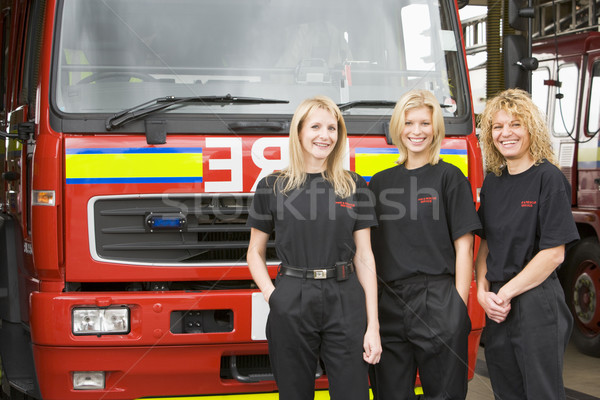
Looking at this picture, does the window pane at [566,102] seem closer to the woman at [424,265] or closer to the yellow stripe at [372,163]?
the yellow stripe at [372,163]

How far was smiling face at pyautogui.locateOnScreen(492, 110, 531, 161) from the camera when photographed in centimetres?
321

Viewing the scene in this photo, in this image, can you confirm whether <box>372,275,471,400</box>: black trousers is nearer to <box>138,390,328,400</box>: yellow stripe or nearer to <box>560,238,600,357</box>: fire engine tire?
<box>138,390,328,400</box>: yellow stripe

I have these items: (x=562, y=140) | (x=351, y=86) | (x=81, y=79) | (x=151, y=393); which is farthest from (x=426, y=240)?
(x=562, y=140)

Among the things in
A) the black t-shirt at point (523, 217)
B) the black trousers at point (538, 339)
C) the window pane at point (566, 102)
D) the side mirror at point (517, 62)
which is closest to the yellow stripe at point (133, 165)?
the black t-shirt at point (523, 217)

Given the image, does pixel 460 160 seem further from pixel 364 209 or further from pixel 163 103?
pixel 163 103

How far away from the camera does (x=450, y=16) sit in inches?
175

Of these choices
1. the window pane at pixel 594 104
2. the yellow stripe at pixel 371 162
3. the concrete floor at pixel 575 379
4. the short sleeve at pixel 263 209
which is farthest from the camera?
the window pane at pixel 594 104

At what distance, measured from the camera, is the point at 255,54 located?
4.17 m

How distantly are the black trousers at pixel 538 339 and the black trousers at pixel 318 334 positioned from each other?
1.97ft

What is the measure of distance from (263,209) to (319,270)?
0.36 m

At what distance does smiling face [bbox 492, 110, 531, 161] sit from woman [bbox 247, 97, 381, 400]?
1.95 ft

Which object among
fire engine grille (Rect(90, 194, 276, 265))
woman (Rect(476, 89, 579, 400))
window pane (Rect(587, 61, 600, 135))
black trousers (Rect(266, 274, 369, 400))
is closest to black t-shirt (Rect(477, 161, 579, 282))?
woman (Rect(476, 89, 579, 400))

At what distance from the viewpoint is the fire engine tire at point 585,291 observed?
6971mm

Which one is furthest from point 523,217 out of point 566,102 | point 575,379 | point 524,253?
point 566,102
